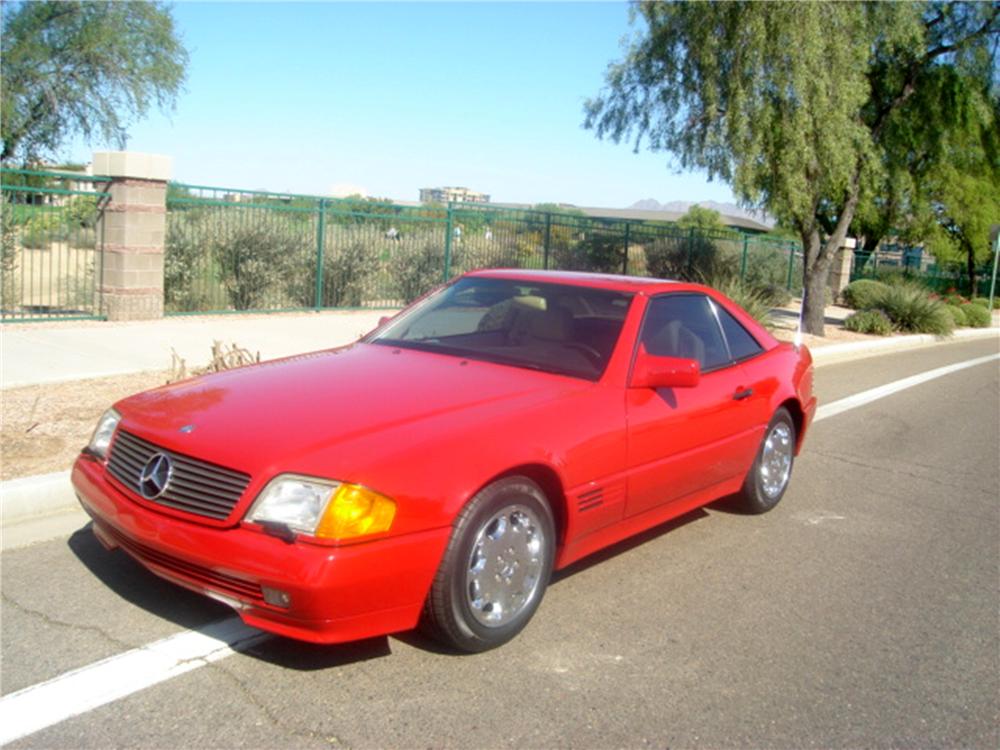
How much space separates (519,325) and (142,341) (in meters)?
7.37

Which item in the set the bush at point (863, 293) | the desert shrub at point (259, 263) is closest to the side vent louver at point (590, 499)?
the desert shrub at point (259, 263)

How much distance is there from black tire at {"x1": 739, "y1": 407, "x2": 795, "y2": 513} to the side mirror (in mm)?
1510

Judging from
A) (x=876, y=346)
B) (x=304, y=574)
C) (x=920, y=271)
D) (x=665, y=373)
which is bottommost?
(x=876, y=346)

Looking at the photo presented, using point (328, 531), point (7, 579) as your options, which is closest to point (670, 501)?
point (328, 531)

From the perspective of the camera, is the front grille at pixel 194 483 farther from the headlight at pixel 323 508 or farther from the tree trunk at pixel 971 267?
the tree trunk at pixel 971 267

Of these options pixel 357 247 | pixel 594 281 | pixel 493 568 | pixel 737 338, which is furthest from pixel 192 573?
pixel 357 247

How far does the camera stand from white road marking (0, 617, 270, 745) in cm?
353

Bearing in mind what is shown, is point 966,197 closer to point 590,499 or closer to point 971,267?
point 971,267

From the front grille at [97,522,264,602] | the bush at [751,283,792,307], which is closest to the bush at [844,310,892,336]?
the bush at [751,283,792,307]

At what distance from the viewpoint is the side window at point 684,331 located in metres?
5.48

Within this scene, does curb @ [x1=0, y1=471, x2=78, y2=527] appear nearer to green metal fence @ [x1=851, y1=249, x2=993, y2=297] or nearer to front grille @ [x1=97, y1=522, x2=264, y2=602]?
front grille @ [x1=97, y1=522, x2=264, y2=602]

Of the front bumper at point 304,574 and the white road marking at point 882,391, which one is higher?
the front bumper at point 304,574

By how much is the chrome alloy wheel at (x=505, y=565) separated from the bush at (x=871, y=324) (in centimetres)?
1869

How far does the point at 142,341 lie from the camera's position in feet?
38.1
